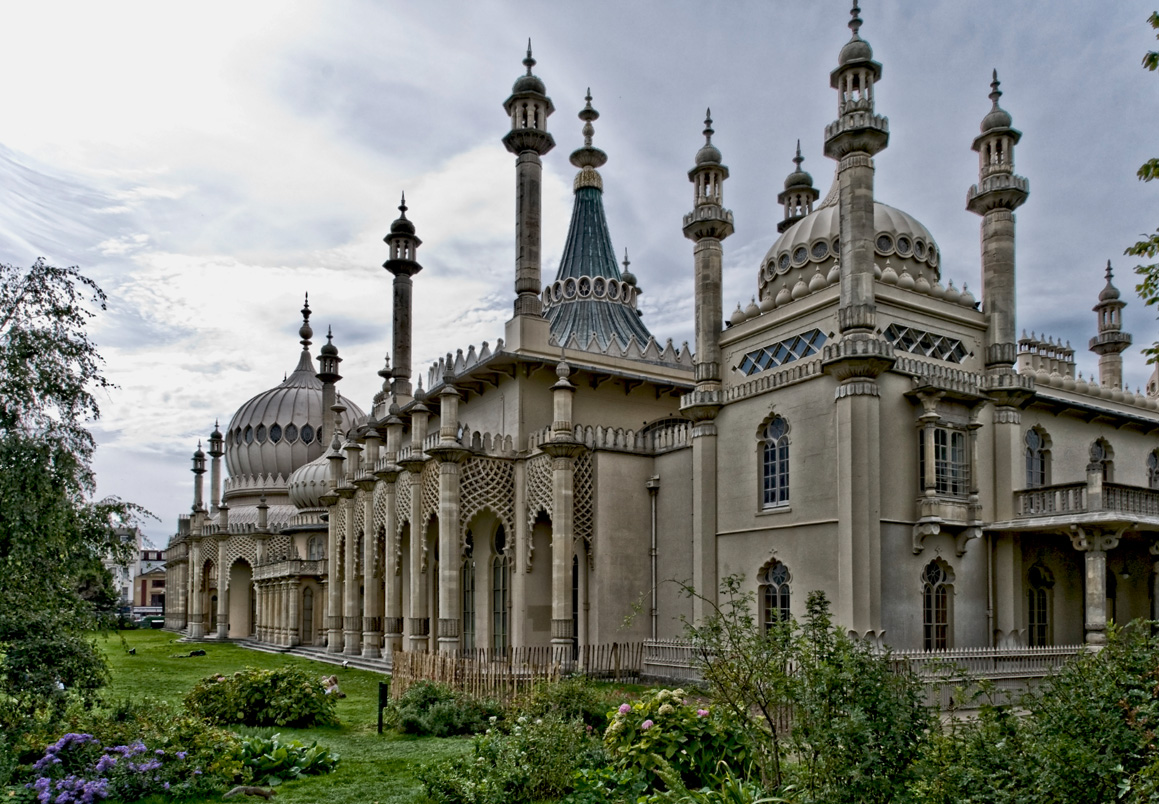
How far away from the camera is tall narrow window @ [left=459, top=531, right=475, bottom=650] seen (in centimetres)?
2653

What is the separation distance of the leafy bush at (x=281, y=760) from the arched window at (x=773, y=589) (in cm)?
1047

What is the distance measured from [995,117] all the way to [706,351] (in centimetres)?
855

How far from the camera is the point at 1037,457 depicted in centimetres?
2161

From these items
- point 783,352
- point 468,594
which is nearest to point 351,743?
point 783,352

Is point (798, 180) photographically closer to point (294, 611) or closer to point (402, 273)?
point (402, 273)

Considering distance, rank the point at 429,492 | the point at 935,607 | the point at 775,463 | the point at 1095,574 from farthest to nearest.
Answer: the point at 429,492 < the point at 775,463 < the point at 935,607 < the point at 1095,574

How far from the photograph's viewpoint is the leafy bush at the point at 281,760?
37.3ft

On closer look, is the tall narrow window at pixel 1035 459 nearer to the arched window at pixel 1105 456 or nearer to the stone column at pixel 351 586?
the arched window at pixel 1105 456

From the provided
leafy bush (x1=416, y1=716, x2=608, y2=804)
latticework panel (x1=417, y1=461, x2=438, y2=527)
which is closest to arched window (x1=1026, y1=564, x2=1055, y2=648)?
leafy bush (x1=416, y1=716, x2=608, y2=804)

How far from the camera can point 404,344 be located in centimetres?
3141

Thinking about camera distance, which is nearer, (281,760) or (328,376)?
(281,760)

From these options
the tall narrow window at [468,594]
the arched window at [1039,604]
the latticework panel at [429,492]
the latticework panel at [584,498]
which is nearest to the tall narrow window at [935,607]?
the arched window at [1039,604]

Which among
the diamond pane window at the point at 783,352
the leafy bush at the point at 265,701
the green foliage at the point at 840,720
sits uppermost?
the diamond pane window at the point at 783,352

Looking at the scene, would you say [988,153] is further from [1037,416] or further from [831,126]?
[1037,416]
